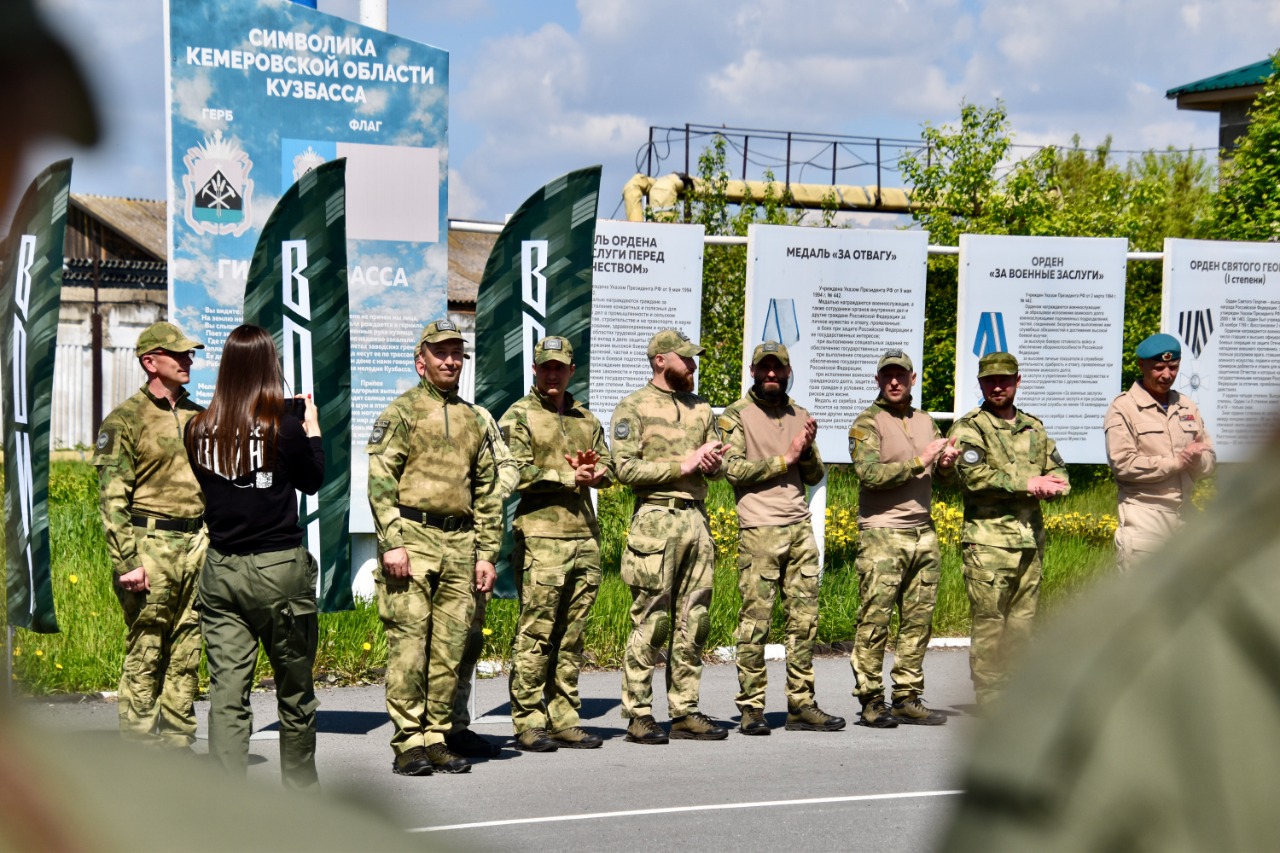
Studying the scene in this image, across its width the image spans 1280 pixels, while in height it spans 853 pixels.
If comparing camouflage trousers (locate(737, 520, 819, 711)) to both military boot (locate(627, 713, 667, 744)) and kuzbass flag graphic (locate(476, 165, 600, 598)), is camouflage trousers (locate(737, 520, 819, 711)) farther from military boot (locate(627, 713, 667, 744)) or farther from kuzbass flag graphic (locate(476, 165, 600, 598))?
kuzbass flag graphic (locate(476, 165, 600, 598))

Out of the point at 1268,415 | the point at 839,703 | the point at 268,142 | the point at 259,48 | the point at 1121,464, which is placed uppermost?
the point at 259,48

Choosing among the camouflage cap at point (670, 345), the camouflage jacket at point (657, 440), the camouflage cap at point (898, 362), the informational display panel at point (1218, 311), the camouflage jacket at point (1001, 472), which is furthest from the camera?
the informational display panel at point (1218, 311)

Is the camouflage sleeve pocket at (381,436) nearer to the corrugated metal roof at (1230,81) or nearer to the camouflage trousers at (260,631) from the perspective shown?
the camouflage trousers at (260,631)

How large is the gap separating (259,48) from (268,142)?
0.56 m

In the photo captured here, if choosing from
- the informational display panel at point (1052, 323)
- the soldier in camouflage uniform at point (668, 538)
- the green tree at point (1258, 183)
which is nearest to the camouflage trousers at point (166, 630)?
the soldier in camouflage uniform at point (668, 538)

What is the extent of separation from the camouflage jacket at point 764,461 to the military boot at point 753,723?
99cm

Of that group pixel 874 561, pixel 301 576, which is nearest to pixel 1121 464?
pixel 874 561

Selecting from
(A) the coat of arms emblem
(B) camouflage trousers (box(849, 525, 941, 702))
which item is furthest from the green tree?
(A) the coat of arms emblem

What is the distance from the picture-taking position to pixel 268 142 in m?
8.77

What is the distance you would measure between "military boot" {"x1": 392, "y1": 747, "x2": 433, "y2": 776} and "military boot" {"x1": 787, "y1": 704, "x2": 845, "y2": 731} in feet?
6.92

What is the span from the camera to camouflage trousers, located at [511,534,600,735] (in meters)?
7.22

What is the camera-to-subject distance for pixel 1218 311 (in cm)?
1117

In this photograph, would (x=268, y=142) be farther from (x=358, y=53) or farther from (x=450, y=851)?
(x=450, y=851)

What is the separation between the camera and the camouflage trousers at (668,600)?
739cm
